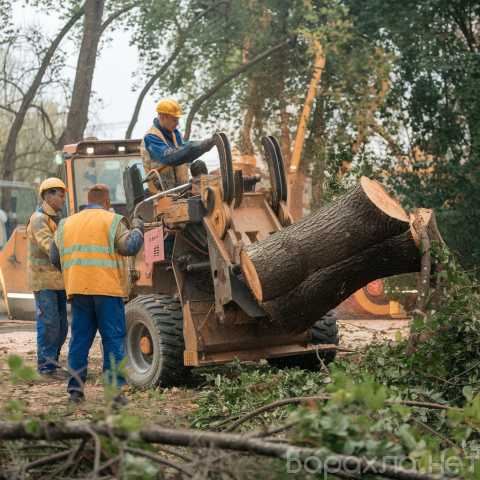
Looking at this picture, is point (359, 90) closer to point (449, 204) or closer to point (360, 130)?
point (360, 130)

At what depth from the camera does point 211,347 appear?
8234 mm

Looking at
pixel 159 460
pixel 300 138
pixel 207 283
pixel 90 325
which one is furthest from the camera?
pixel 300 138

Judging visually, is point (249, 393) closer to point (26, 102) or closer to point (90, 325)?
point (90, 325)

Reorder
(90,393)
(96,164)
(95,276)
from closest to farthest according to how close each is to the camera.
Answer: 1. (95,276)
2. (90,393)
3. (96,164)

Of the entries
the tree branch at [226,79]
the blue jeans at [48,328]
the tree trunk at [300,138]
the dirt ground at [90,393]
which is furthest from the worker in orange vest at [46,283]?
the tree branch at [226,79]

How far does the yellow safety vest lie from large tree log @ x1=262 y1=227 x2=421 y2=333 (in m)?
1.22

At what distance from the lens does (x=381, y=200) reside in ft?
23.1

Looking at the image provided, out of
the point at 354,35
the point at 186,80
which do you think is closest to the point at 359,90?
the point at 354,35

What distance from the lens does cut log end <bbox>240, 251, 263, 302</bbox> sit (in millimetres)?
7512

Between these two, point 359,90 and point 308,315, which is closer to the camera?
point 308,315

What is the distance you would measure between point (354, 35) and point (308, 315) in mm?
13479

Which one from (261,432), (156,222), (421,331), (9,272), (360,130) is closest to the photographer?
(261,432)

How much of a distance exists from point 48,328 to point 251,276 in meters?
2.81

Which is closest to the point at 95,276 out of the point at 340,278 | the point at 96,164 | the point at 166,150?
the point at 166,150
